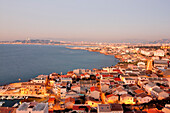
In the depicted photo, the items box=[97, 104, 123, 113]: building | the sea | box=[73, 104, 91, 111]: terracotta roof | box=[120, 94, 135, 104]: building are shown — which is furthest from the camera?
the sea

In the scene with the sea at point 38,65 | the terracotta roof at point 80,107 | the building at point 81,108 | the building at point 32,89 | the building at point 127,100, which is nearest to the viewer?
the building at point 81,108

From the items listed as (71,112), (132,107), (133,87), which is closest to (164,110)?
(132,107)

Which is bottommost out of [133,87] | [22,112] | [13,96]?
Result: [13,96]

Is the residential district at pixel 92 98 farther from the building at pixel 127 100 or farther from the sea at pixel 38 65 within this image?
the sea at pixel 38 65

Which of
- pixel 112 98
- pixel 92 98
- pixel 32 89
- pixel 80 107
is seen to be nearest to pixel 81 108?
pixel 80 107

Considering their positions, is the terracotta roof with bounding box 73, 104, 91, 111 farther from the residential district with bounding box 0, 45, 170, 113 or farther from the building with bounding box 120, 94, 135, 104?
the building with bounding box 120, 94, 135, 104

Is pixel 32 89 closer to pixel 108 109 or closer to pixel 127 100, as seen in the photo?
pixel 108 109

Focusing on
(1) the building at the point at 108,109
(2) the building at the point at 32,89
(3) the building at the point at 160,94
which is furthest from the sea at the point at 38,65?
(3) the building at the point at 160,94

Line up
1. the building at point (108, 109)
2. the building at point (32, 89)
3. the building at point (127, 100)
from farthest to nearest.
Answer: the building at point (32, 89)
the building at point (127, 100)
the building at point (108, 109)

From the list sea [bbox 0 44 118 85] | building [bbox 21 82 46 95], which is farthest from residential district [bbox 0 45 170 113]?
sea [bbox 0 44 118 85]

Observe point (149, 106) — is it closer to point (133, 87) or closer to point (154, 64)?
point (133, 87)

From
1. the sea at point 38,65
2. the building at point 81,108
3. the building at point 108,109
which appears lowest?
the sea at point 38,65
